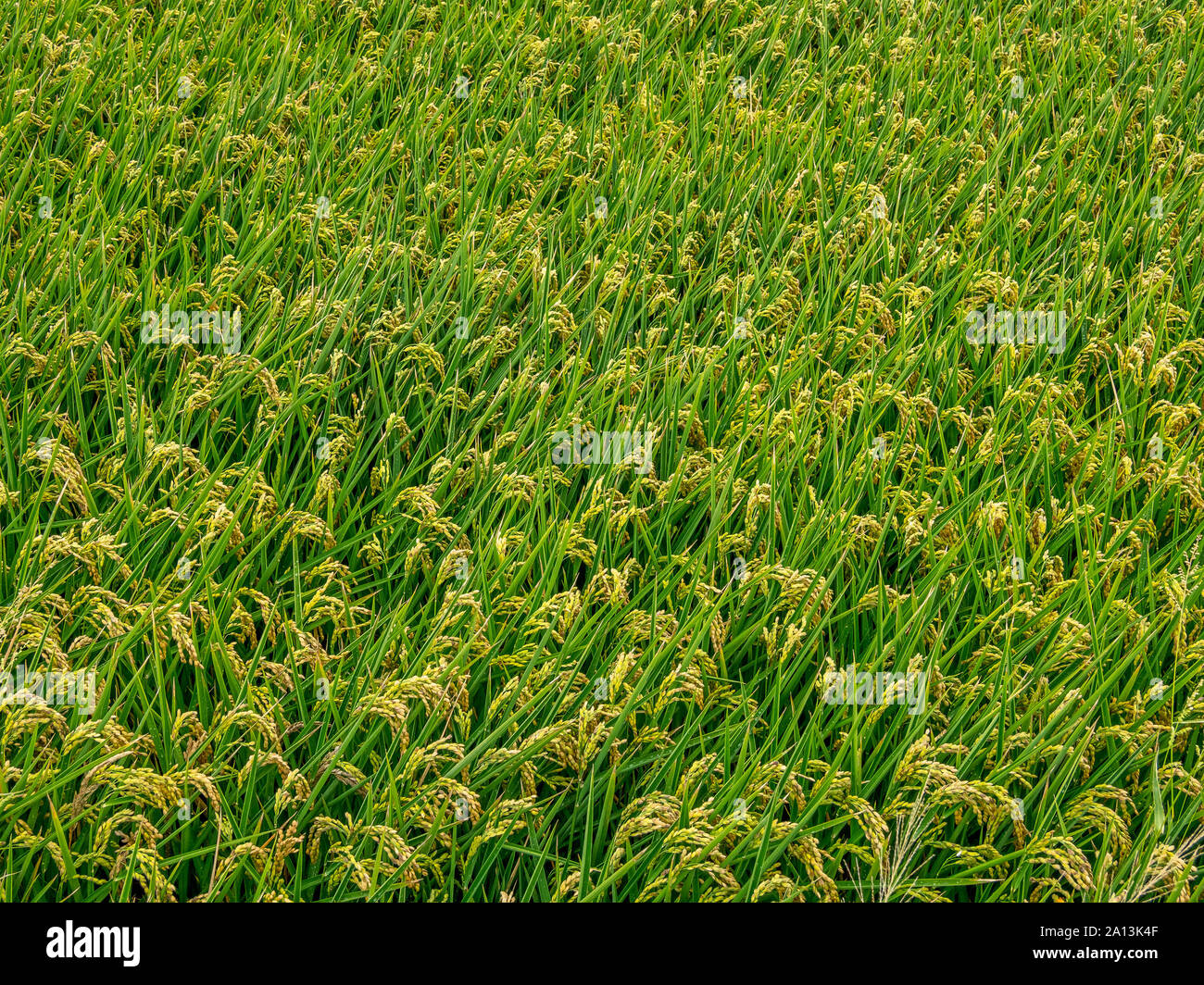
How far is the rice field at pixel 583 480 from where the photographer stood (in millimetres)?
2004

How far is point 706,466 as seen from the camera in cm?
287

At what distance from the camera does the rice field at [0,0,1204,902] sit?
2004mm

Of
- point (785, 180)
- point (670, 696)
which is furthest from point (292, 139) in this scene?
point (670, 696)

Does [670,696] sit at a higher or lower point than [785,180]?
lower

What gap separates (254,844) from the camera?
6.19 feet

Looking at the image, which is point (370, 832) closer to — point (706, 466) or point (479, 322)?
point (706, 466)

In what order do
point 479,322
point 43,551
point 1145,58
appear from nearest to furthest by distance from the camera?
1. point 43,551
2. point 479,322
3. point 1145,58

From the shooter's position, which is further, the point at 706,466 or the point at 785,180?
the point at 785,180

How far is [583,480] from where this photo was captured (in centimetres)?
289
